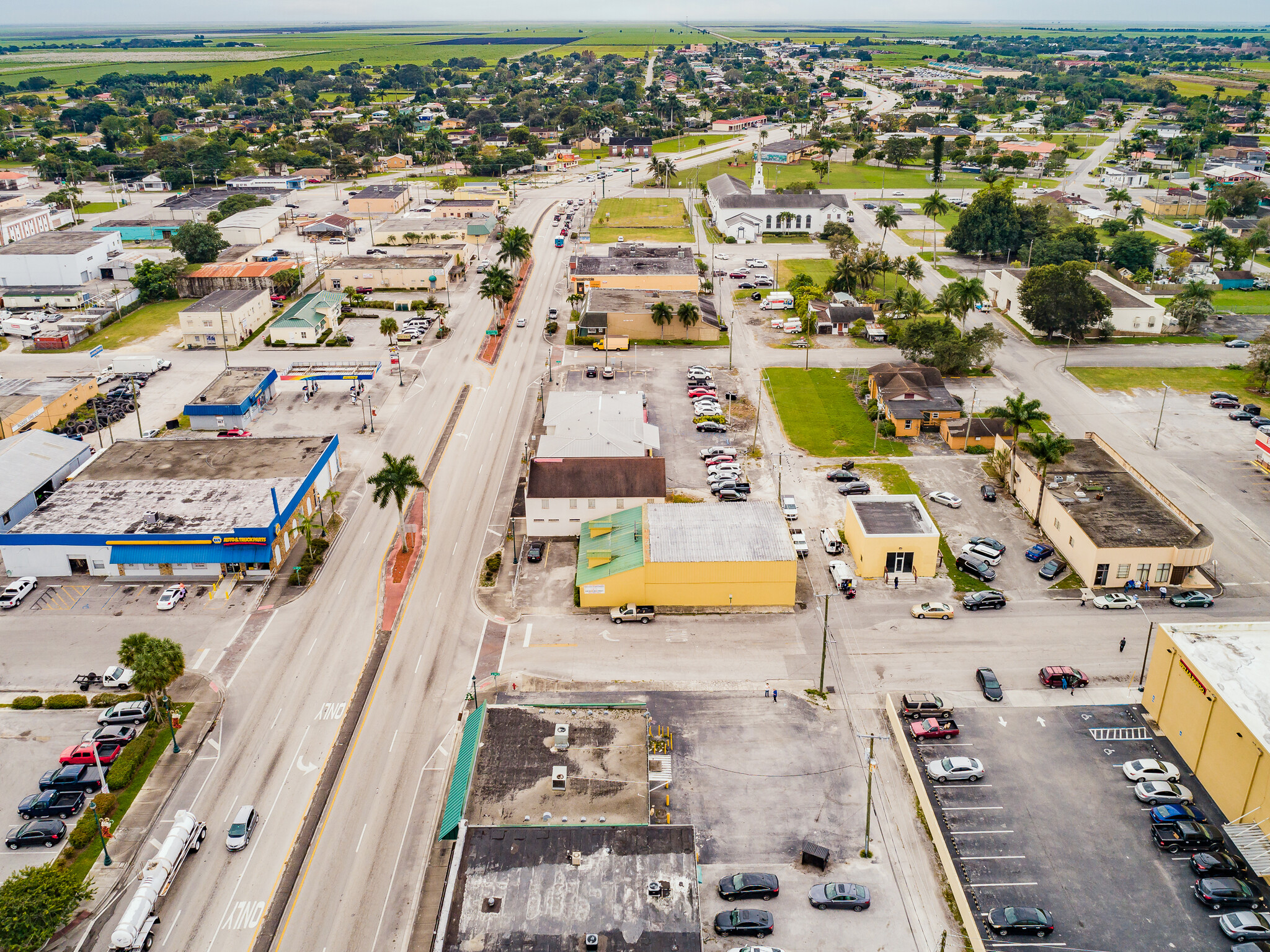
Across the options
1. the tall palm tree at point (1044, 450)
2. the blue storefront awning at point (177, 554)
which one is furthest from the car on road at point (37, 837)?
the tall palm tree at point (1044, 450)

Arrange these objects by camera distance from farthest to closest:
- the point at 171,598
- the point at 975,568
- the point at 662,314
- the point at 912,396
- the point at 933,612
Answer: the point at 662,314 → the point at 912,396 → the point at 975,568 → the point at 171,598 → the point at 933,612

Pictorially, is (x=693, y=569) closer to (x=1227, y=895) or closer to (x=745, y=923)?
(x=745, y=923)

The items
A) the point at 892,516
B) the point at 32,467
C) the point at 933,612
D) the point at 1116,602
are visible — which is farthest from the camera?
the point at 32,467

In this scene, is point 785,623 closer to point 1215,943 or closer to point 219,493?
point 1215,943

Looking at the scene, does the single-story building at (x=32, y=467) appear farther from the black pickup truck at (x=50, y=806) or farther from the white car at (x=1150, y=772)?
the white car at (x=1150, y=772)

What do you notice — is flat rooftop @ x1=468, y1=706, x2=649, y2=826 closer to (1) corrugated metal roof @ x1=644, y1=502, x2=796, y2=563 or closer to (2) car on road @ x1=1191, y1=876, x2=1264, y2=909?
(1) corrugated metal roof @ x1=644, y1=502, x2=796, y2=563

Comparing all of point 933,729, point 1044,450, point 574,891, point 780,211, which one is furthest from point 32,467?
point 780,211

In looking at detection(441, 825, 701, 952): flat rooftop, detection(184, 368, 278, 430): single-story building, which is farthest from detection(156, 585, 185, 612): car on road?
detection(441, 825, 701, 952): flat rooftop

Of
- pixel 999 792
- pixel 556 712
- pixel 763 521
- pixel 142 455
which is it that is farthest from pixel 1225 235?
pixel 142 455
